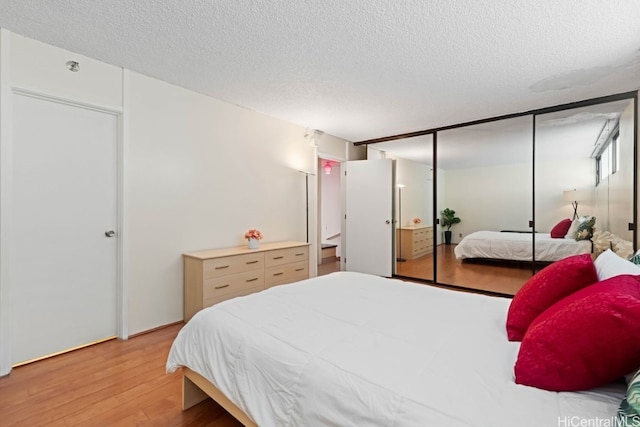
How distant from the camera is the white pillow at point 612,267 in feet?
3.75

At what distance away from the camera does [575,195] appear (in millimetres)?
3744

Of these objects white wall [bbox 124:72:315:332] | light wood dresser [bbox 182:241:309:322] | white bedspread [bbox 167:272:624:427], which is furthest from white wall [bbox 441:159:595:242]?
white wall [bbox 124:72:315:332]

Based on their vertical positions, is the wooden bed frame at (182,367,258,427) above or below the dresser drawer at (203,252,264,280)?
below

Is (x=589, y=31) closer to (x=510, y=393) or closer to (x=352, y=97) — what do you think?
(x=352, y=97)

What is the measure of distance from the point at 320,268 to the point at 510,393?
4.85 m

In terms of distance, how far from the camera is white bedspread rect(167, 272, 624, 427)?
840 millimetres

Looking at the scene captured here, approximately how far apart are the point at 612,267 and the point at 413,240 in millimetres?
4688

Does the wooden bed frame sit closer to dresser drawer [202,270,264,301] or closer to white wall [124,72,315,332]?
dresser drawer [202,270,264,301]

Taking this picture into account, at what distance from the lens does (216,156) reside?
3.37 metres

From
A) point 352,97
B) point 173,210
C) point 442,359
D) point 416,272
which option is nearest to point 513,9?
point 352,97

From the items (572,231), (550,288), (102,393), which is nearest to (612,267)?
(550,288)

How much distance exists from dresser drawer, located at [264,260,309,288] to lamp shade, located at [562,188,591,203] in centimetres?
356

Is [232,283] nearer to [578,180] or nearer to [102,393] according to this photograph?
[102,393]

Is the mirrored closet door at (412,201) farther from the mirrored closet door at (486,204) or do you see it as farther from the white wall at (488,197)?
the white wall at (488,197)
